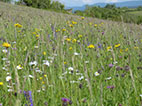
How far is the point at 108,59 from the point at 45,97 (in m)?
1.25

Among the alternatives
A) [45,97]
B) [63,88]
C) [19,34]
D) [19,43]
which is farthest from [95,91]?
[19,34]

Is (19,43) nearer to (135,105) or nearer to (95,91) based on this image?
(95,91)

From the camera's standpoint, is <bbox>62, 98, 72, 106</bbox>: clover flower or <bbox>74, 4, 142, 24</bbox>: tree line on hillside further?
<bbox>74, 4, 142, 24</bbox>: tree line on hillside

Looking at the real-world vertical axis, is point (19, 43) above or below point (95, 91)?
above

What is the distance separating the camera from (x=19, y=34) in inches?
143

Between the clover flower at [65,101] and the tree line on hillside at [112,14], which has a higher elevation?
the tree line on hillside at [112,14]

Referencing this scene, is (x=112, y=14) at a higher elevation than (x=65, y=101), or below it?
higher

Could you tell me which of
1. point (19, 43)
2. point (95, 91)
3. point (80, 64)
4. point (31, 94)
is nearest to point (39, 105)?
point (31, 94)

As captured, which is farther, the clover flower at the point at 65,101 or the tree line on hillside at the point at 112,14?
the tree line on hillside at the point at 112,14

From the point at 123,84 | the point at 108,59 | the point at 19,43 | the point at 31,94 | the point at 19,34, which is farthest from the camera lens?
the point at 19,34

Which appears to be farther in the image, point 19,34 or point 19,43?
point 19,34

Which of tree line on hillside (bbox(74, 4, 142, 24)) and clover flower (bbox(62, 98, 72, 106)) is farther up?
tree line on hillside (bbox(74, 4, 142, 24))

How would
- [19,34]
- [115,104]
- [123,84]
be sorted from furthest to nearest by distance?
[19,34] < [123,84] < [115,104]

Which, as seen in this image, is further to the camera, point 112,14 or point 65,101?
point 112,14
